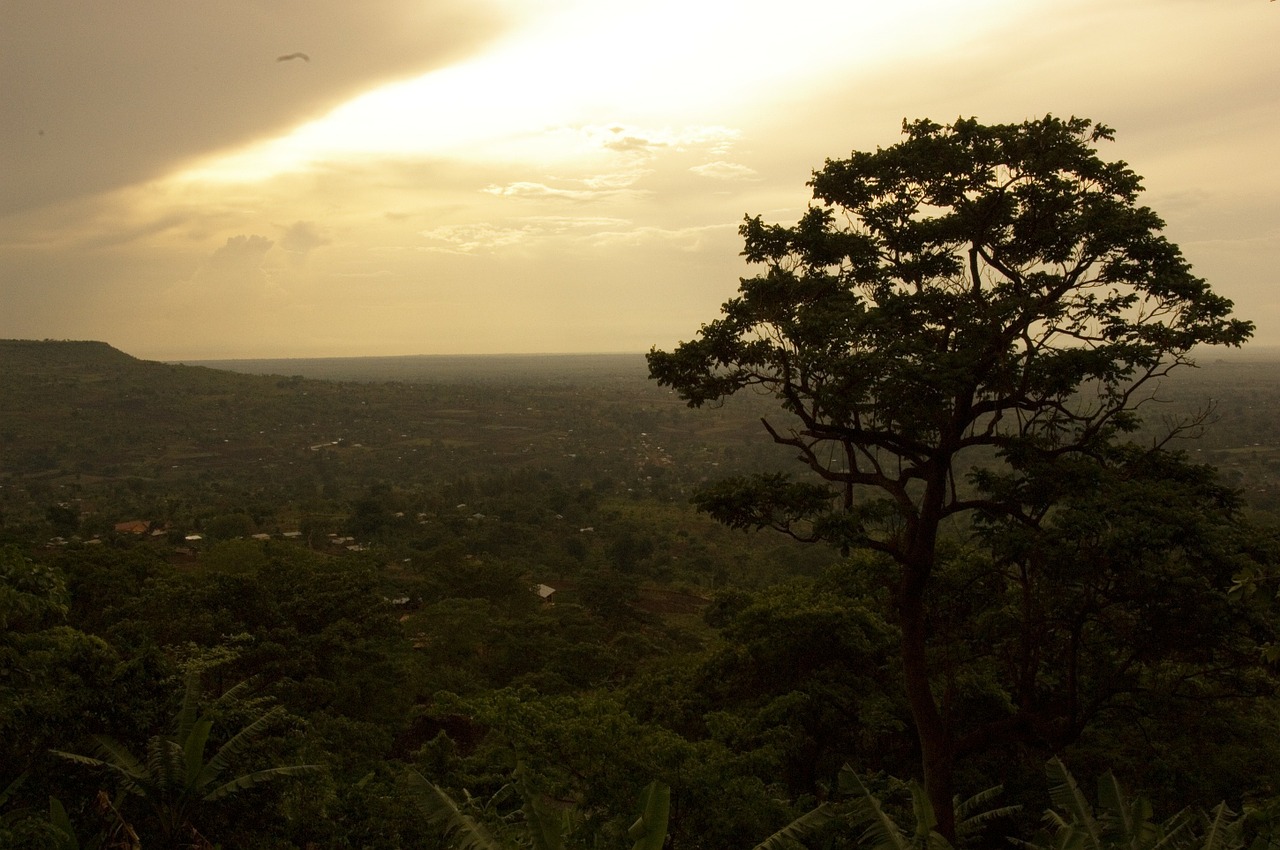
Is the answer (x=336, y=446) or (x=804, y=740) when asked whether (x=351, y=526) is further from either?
(x=336, y=446)

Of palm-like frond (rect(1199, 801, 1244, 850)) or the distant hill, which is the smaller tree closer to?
palm-like frond (rect(1199, 801, 1244, 850))

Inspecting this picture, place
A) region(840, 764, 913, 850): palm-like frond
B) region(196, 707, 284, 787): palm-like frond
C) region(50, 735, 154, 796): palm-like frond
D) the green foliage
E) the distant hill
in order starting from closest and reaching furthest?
the green foliage
region(840, 764, 913, 850): palm-like frond
region(50, 735, 154, 796): palm-like frond
region(196, 707, 284, 787): palm-like frond
the distant hill

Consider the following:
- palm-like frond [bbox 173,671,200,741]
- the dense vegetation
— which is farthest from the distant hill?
palm-like frond [bbox 173,671,200,741]

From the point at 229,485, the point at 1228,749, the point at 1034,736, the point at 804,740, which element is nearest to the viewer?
the point at 1034,736

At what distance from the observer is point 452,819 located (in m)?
6.62

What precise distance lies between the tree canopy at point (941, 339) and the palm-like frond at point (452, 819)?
447 cm

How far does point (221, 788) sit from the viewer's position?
8.08 meters

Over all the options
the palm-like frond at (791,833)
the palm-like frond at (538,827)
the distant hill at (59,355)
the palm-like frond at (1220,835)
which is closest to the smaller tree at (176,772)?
the palm-like frond at (538,827)

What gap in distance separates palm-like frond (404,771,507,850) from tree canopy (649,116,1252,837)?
4.47 meters

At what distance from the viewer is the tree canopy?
28.2 feet

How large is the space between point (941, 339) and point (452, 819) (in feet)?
24.3

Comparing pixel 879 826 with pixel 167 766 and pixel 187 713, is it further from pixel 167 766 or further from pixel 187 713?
pixel 187 713

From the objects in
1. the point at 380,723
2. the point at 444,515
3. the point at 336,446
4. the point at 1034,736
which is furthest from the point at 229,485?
the point at 1034,736

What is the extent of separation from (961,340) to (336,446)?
110467 millimetres
